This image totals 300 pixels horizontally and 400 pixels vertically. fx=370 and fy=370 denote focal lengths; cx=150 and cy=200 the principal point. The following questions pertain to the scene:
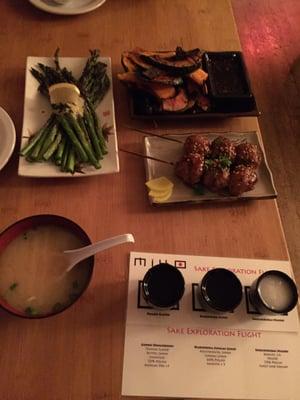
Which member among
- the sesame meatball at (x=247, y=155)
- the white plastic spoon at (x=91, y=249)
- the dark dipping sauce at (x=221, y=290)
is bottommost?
the dark dipping sauce at (x=221, y=290)

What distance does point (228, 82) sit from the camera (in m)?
1.28

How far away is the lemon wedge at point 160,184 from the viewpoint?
1.08 metres

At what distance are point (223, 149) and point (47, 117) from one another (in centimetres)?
57

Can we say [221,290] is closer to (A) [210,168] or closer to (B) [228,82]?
(A) [210,168]

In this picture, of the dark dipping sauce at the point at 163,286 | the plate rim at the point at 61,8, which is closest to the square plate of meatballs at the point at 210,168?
the dark dipping sauce at the point at 163,286

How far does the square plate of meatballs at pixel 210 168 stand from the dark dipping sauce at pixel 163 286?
25cm

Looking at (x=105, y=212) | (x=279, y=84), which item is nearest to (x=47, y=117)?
(x=105, y=212)

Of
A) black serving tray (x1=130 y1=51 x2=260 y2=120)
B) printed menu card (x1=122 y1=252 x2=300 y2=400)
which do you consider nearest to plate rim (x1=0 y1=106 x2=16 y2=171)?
black serving tray (x1=130 y1=51 x2=260 y2=120)

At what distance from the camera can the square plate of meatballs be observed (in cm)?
107

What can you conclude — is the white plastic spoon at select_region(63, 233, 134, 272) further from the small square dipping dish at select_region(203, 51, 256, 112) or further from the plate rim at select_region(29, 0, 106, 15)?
the plate rim at select_region(29, 0, 106, 15)

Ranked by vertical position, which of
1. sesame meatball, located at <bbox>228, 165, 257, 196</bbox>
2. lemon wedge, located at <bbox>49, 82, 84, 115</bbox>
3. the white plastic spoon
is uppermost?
lemon wedge, located at <bbox>49, 82, 84, 115</bbox>

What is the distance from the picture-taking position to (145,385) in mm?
829

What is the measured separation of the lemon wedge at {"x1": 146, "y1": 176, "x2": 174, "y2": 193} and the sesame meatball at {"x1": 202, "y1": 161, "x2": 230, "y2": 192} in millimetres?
106

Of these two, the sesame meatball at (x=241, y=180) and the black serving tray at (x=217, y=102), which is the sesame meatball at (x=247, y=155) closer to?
the sesame meatball at (x=241, y=180)
